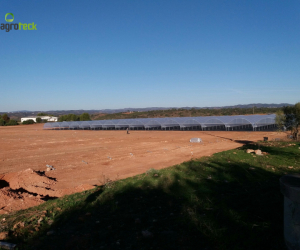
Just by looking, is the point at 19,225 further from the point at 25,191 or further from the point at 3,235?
the point at 25,191

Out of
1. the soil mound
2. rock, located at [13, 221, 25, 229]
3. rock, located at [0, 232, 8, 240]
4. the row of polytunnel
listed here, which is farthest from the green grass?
the row of polytunnel

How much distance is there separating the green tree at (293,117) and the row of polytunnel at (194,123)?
16.0 meters

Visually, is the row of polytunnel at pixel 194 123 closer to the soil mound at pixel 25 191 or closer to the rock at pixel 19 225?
the soil mound at pixel 25 191

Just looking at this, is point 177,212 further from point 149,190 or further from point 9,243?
point 9,243

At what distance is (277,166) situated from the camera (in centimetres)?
1305

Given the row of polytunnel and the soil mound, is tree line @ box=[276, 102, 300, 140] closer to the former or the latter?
the row of polytunnel

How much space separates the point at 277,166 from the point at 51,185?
39.7 feet

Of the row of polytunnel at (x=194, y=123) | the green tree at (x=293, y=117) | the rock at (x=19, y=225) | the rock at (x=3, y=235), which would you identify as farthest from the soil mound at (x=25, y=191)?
the row of polytunnel at (x=194, y=123)

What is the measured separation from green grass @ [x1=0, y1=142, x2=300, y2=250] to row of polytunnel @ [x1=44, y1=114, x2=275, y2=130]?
1306 inches

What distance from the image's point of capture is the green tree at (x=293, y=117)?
23.0 m

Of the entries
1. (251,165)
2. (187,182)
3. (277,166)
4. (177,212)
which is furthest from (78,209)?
(277,166)

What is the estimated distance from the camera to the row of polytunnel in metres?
41.7

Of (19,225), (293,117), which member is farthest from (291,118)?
(19,225)

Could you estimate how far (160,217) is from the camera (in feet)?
22.7
